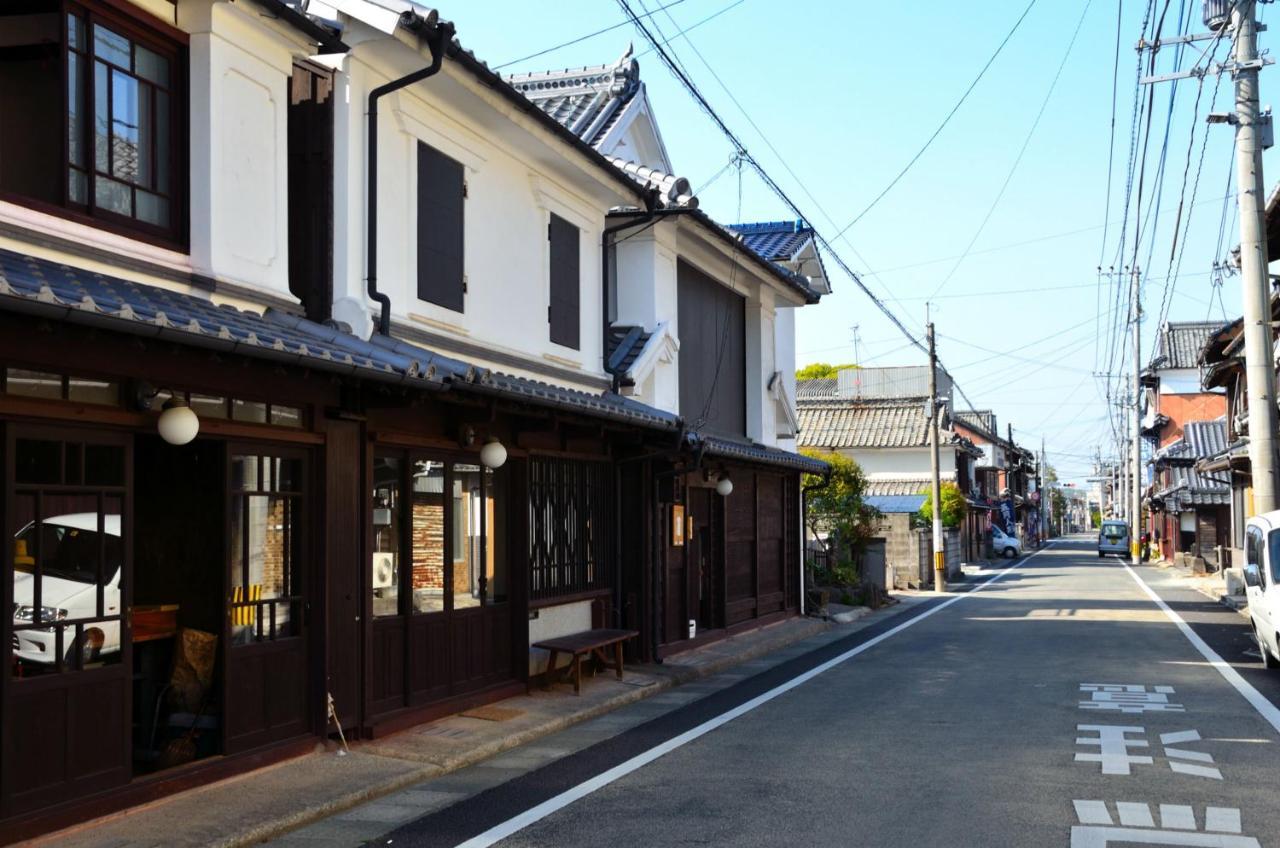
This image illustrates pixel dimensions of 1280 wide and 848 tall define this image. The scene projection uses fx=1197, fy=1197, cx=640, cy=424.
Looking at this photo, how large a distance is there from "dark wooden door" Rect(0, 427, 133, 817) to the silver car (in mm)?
70610

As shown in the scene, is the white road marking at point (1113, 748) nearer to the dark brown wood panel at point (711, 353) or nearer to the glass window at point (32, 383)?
the glass window at point (32, 383)

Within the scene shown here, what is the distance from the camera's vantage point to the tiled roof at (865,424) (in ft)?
173

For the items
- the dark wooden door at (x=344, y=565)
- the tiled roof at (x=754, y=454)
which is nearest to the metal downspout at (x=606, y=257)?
the tiled roof at (x=754, y=454)

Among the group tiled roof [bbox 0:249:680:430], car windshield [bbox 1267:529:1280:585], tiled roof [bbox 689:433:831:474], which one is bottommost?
car windshield [bbox 1267:529:1280:585]

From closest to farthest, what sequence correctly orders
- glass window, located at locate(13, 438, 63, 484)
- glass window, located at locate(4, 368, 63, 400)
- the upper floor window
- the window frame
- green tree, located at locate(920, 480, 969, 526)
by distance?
glass window, located at locate(4, 368, 63, 400), glass window, located at locate(13, 438, 63, 484), the upper floor window, the window frame, green tree, located at locate(920, 480, 969, 526)

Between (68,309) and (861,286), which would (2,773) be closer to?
(68,309)

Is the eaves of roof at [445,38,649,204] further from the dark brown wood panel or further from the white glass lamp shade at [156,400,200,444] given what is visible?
the white glass lamp shade at [156,400,200,444]

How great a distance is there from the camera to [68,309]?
5934 millimetres

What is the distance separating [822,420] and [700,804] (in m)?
47.6

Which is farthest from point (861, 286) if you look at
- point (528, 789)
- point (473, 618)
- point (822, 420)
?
point (822, 420)

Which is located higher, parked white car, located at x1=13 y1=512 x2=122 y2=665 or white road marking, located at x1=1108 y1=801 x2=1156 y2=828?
parked white car, located at x1=13 y1=512 x2=122 y2=665

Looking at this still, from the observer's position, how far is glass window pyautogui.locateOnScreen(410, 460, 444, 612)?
11500mm

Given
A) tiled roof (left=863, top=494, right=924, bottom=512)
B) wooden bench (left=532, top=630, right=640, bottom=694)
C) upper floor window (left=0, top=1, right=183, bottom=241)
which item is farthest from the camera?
tiled roof (left=863, top=494, right=924, bottom=512)

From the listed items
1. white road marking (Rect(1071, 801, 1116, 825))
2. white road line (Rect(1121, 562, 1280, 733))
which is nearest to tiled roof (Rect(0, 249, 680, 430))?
white road marking (Rect(1071, 801, 1116, 825))
